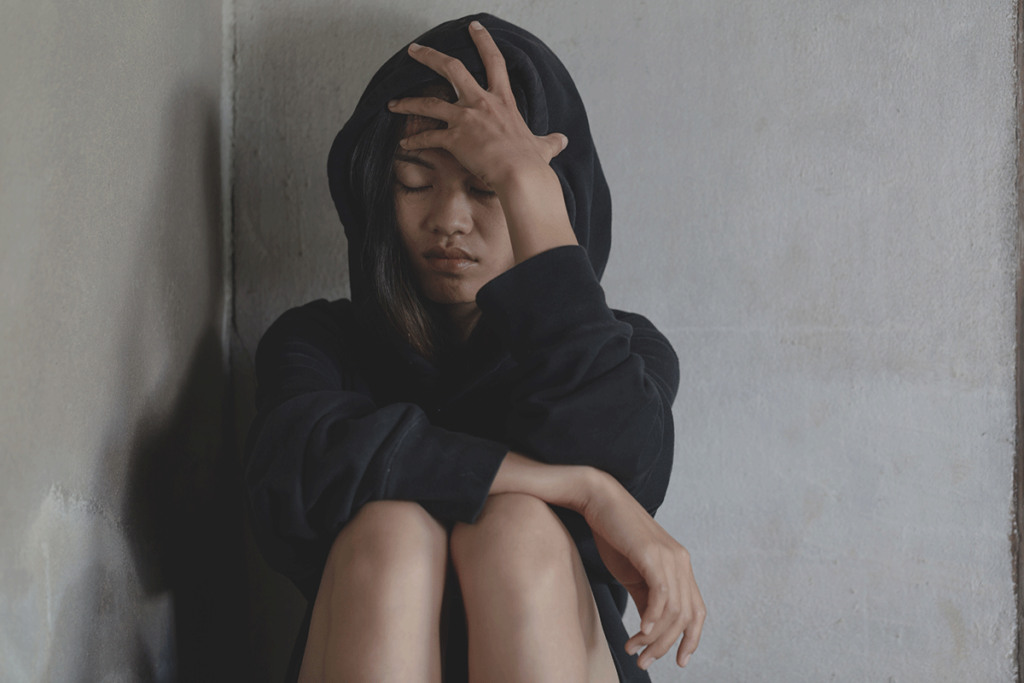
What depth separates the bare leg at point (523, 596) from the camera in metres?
0.78

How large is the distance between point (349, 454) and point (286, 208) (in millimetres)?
754

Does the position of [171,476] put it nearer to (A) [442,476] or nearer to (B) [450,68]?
(A) [442,476]

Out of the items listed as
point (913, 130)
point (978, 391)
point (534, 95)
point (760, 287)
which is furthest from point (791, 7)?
point (978, 391)

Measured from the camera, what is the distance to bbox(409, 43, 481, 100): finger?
1.04 m

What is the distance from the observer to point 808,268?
4.53 ft

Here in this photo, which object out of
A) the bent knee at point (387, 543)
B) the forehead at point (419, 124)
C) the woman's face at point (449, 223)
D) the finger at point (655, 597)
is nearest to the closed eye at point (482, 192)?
the woman's face at point (449, 223)

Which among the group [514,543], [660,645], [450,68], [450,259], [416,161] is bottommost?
[660,645]

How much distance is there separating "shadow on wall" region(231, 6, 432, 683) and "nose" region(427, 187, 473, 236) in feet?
1.50

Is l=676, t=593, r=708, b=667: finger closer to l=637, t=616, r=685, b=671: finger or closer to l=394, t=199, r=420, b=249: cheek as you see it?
l=637, t=616, r=685, b=671: finger

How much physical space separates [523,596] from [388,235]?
581 millimetres

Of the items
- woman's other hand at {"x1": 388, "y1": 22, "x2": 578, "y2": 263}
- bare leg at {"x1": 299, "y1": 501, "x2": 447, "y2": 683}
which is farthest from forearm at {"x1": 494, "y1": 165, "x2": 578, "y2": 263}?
bare leg at {"x1": 299, "y1": 501, "x2": 447, "y2": 683}

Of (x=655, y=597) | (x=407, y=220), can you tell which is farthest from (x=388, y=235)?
(x=655, y=597)

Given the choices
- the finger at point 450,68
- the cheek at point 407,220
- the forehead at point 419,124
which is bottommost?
the cheek at point 407,220

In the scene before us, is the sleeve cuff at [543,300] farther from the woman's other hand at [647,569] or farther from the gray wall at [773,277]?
the gray wall at [773,277]
